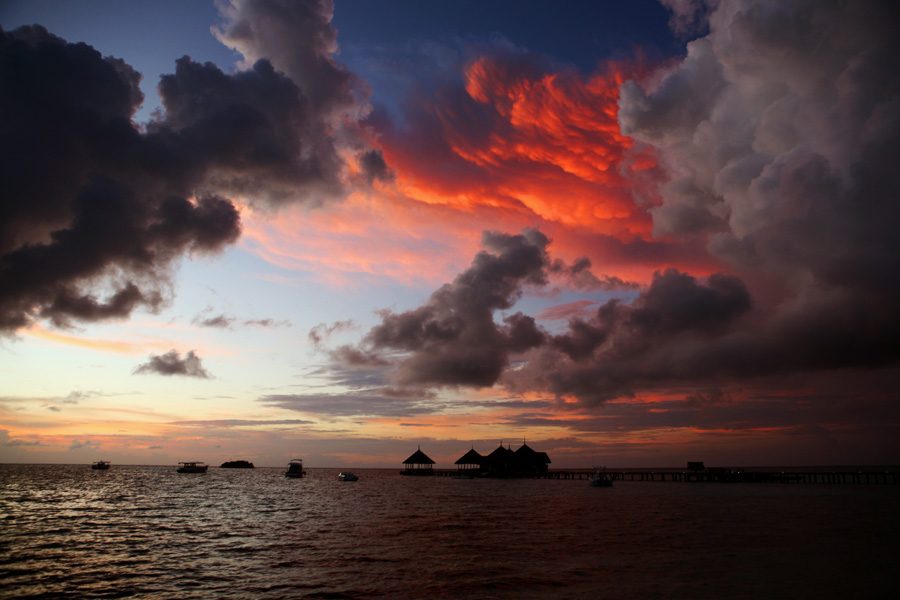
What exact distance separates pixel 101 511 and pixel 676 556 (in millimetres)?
46626

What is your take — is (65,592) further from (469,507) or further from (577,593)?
(469,507)

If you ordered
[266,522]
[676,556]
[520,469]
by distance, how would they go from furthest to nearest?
1. [520,469]
2. [266,522]
3. [676,556]

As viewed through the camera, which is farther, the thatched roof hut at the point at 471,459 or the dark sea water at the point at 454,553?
the thatched roof hut at the point at 471,459

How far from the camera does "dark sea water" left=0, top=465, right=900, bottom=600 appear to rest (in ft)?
64.8

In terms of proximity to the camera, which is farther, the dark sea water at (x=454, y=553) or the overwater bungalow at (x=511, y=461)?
the overwater bungalow at (x=511, y=461)

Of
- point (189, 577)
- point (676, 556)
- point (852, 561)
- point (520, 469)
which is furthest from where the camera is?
point (520, 469)

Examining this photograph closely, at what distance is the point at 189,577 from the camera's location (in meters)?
21.8

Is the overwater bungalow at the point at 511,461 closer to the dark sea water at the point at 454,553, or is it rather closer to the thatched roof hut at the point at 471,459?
the thatched roof hut at the point at 471,459

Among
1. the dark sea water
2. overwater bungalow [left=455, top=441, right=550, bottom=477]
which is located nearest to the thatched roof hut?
overwater bungalow [left=455, top=441, right=550, bottom=477]

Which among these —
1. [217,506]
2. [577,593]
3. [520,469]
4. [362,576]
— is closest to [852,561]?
[577,593]

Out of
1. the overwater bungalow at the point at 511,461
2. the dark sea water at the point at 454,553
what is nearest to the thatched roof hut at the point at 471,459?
the overwater bungalow at the point at 511,461

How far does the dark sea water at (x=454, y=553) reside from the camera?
64.8ft

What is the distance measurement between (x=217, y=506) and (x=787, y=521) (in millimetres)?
49758

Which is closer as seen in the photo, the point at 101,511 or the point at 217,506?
the point at 101,511
